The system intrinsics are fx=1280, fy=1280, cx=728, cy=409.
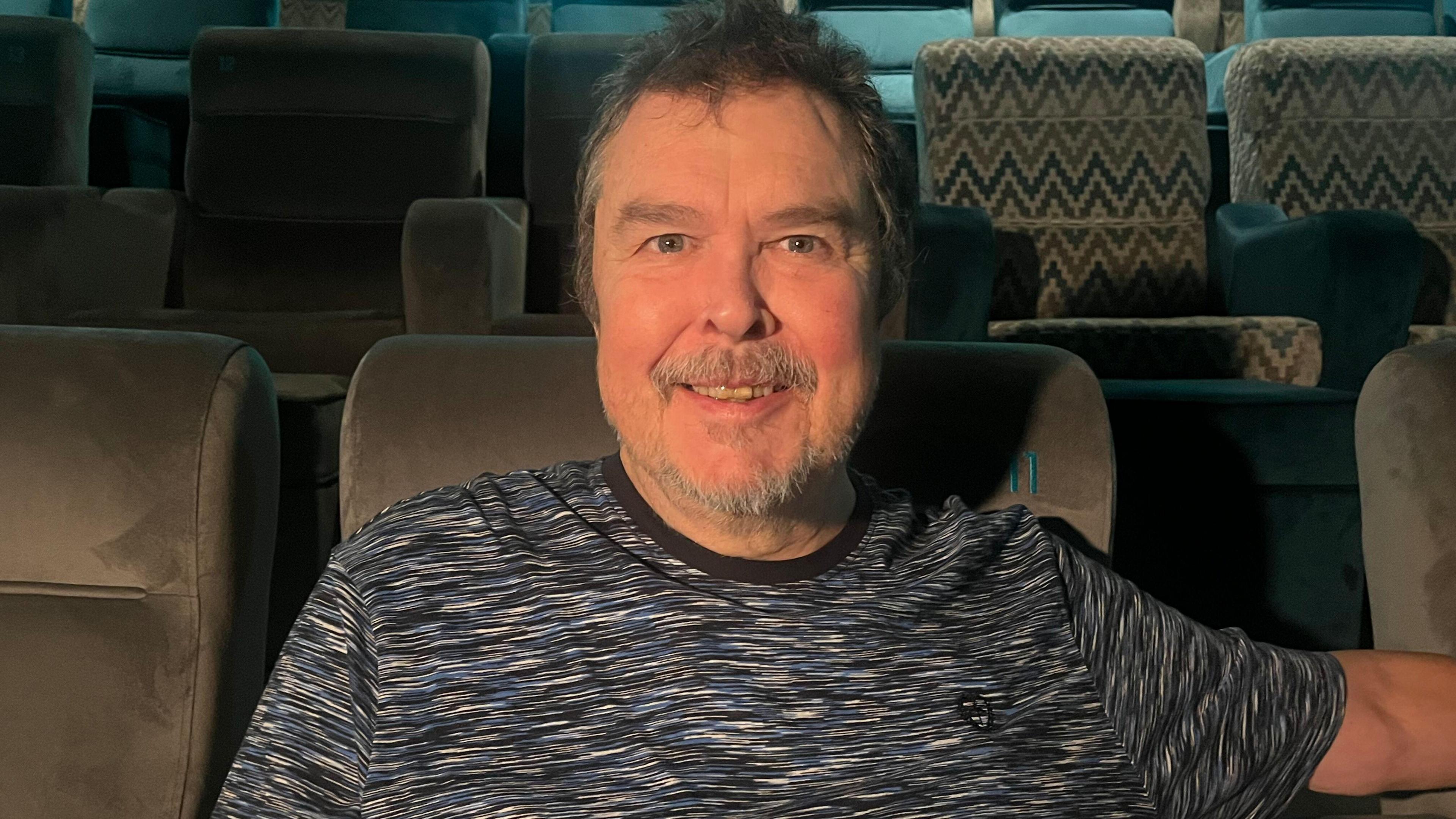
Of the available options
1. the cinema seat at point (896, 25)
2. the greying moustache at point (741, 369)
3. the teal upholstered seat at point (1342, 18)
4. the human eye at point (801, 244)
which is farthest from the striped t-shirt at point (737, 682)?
the teal upholstered seat at point (1342, 18)

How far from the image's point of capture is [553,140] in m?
2.92

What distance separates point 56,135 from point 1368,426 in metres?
2.82

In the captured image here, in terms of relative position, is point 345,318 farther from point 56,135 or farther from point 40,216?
point 56,135

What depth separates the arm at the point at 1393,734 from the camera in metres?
0.91

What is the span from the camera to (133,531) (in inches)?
38.1

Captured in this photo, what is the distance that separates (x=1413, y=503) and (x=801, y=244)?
21.4 inches

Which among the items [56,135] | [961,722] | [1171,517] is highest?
[56,135]

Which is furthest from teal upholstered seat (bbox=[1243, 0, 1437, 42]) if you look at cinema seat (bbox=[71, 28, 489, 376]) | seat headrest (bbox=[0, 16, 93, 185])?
seat headrest (bbox=[0, 16, 93, 185])

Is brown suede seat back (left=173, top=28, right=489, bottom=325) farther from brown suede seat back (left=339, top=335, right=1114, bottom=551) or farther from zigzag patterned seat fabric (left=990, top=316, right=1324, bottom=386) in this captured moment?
brown suede seat back (left=339, top=335, right=1114, bottom=551)

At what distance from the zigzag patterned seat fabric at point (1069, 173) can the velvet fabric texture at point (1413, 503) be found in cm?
197

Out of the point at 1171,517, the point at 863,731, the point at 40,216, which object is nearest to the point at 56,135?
the point at 40,216

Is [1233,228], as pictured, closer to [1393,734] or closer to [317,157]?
[317,157]

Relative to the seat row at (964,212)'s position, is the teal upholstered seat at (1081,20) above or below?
above

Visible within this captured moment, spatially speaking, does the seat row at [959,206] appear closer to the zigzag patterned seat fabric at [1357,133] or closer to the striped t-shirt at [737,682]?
the zigzag patterned seat fabric at [1357,133]
